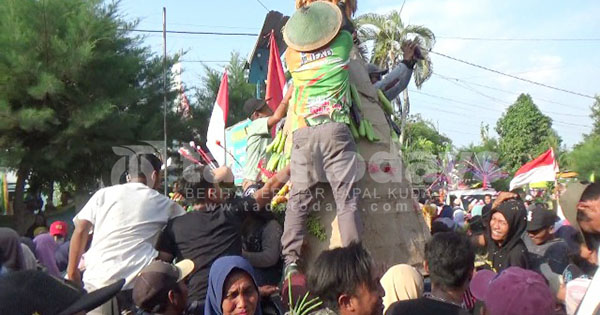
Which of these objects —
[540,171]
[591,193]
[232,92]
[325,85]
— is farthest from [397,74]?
[232,92]

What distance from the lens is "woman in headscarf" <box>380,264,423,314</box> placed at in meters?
4.04

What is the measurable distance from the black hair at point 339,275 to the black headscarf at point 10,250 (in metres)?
2.47

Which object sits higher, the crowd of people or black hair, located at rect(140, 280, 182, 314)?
the crowd of people

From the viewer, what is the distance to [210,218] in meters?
5.03

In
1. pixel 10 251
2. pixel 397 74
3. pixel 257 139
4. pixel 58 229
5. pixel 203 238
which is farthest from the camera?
pixel 58 229

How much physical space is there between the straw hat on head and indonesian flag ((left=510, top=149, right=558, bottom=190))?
11.6 metres

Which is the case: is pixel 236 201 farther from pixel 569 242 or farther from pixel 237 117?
pixel 237 117

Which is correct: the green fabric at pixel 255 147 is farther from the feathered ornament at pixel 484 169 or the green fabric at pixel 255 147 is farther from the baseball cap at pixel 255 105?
the feathered ornament at pixel 484 169

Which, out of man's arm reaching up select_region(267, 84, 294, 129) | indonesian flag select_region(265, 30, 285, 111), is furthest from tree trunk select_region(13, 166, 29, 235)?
man's arm reaching up select_region(267, 84, 294, 129)

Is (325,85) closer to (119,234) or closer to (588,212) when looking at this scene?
(119,234)

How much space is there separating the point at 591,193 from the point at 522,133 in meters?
54.2

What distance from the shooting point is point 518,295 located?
10.0 feet

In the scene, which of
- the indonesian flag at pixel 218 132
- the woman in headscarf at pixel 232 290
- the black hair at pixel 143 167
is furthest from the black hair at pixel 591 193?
the indonesian flag at pixel 218 132

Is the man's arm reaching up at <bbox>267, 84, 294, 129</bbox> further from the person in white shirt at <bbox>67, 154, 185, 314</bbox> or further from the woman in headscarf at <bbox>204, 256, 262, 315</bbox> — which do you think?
the woman in headscarf at <bbox>204, 256, 262, 315</bbox>
